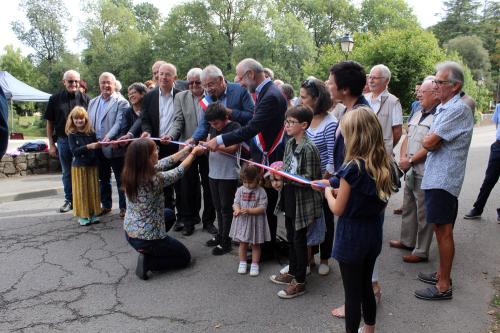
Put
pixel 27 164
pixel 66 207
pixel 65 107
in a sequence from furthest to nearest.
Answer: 1. pixel 27 164
2. pixel 66 207
3. pixel 65 107

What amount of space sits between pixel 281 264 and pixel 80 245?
Result: 103 inches

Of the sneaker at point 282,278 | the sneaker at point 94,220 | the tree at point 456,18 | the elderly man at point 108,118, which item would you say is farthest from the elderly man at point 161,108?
the tree at point 456,18

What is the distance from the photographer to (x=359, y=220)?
8.54ft

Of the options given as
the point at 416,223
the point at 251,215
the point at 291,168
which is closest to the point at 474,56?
the point at 416,223

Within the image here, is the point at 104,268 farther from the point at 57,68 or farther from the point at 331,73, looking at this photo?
the point at 57,68

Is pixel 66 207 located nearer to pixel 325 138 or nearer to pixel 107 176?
pixel 107 176

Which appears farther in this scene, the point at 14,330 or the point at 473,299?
the point at 473,299

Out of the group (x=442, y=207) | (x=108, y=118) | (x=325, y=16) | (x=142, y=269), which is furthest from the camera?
(x=325, y=16)

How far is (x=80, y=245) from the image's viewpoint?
506 centimetres

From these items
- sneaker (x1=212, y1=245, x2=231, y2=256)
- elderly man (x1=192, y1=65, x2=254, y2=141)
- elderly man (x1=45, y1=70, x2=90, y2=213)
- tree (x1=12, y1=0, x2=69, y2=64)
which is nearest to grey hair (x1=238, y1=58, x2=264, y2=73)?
elderly man (x1=192, y1=65, x2=254, y2=141)

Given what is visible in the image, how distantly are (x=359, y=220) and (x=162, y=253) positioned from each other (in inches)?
91.3

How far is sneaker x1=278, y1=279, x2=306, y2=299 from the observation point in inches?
142

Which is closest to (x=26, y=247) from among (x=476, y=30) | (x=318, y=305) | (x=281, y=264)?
(x=281, y=264)

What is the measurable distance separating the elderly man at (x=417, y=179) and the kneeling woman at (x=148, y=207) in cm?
244
